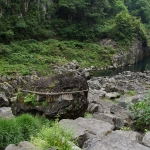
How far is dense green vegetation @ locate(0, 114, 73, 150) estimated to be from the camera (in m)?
4.17

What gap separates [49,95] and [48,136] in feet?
12.3

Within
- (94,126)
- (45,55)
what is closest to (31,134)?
(94,126)

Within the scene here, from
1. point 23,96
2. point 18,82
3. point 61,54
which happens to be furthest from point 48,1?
point 23,96

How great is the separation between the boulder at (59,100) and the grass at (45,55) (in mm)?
16659

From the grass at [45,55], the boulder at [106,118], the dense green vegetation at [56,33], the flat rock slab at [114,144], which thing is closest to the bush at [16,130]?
the boulder at [106,118]

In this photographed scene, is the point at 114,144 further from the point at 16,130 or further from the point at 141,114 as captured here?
the point at 141,114

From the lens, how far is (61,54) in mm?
36906

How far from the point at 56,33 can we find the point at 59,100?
39.5 meters

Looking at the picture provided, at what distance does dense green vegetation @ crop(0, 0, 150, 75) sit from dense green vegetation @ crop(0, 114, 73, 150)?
2077 centimetres

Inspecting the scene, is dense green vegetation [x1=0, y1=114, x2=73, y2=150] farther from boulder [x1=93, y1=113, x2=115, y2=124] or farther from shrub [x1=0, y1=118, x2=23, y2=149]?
boulder [x1=93, y1=113, x2=115, y2=124]

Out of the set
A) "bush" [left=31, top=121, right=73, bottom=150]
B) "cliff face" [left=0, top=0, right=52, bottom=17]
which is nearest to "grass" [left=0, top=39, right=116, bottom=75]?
"cliff face" [left=0, top=0, right=52, bottom=17]

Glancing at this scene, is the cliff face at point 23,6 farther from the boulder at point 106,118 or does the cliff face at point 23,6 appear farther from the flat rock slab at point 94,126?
the flat rock slab at point 94,126

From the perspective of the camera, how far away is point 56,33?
A: 4634 centimetres

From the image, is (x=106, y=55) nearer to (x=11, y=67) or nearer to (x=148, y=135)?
(x=11, y=67)
